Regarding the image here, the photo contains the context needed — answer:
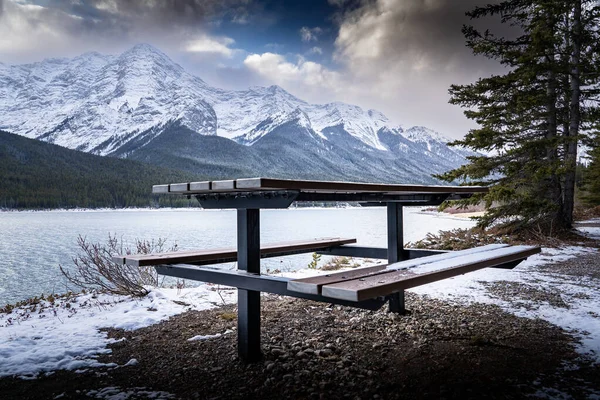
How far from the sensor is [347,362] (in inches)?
114

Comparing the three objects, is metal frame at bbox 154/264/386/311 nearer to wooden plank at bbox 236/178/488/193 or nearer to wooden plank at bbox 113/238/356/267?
wooden plank at bbox 113/238/356/267

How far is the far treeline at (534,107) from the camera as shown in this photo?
10.1 meters

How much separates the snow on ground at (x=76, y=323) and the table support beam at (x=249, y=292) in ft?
2.89

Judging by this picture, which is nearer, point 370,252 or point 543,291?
point 370,252

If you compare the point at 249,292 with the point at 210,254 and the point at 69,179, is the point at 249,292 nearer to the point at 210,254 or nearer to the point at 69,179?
the point at 210,254

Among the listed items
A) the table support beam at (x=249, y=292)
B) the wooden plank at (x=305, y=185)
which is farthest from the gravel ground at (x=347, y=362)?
the wooden plank at (x=305, y=185)

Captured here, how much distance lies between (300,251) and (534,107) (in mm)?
9650

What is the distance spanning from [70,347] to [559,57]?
42.1 ft

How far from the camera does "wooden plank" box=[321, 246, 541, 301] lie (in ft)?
6.30

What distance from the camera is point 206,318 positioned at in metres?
4.29

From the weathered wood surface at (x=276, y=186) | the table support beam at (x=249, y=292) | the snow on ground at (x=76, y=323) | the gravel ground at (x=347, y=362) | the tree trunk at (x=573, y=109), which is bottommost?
the snow on ground at (x=76, y=323)

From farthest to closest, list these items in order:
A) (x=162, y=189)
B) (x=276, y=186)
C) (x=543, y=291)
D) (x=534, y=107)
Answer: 1. (x=534, y=107)
2. (x=543, y=291)
3. (x=162, y=189)
4. (x=276, y=186)

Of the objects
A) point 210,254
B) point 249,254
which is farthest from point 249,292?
point 210,254

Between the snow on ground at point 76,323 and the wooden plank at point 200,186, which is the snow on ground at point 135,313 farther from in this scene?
the wooden plank at point 200,186
